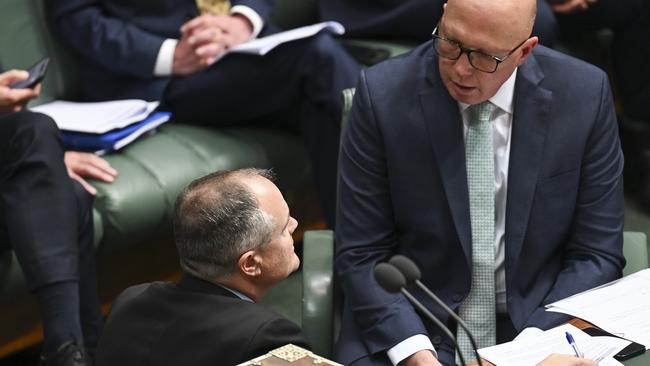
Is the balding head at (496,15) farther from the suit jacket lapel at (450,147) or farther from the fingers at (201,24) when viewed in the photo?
the fingers at (201,24)

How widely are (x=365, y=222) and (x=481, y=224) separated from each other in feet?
0.77

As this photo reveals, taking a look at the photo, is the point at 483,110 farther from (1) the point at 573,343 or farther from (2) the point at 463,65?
(1) the point at 573,343

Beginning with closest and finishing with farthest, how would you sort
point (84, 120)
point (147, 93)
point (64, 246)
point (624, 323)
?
→ point (624, 323) → point (64, 246) → point (84, 120) → point (147, 93)

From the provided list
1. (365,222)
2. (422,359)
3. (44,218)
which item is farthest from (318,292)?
(44,218)

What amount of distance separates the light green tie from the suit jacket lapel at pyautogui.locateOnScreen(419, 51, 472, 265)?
0.02 metres

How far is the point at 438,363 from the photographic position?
2367 mm

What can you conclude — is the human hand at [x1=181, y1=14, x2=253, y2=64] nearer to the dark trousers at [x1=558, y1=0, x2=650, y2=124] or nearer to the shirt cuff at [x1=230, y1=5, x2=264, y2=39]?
the shirt cuff at [x1=230, y1=5, x2=264, y2=39]

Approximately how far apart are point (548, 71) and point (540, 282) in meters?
0.43

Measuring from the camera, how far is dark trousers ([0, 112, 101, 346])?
2.98m

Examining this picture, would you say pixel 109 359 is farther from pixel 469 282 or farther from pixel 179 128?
pixel 179 128

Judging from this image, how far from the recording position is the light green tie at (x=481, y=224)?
8.10 ft

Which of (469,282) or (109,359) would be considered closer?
(109,359)

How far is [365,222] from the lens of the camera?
2506mm

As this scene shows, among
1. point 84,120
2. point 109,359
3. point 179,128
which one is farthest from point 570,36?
point 109,359
